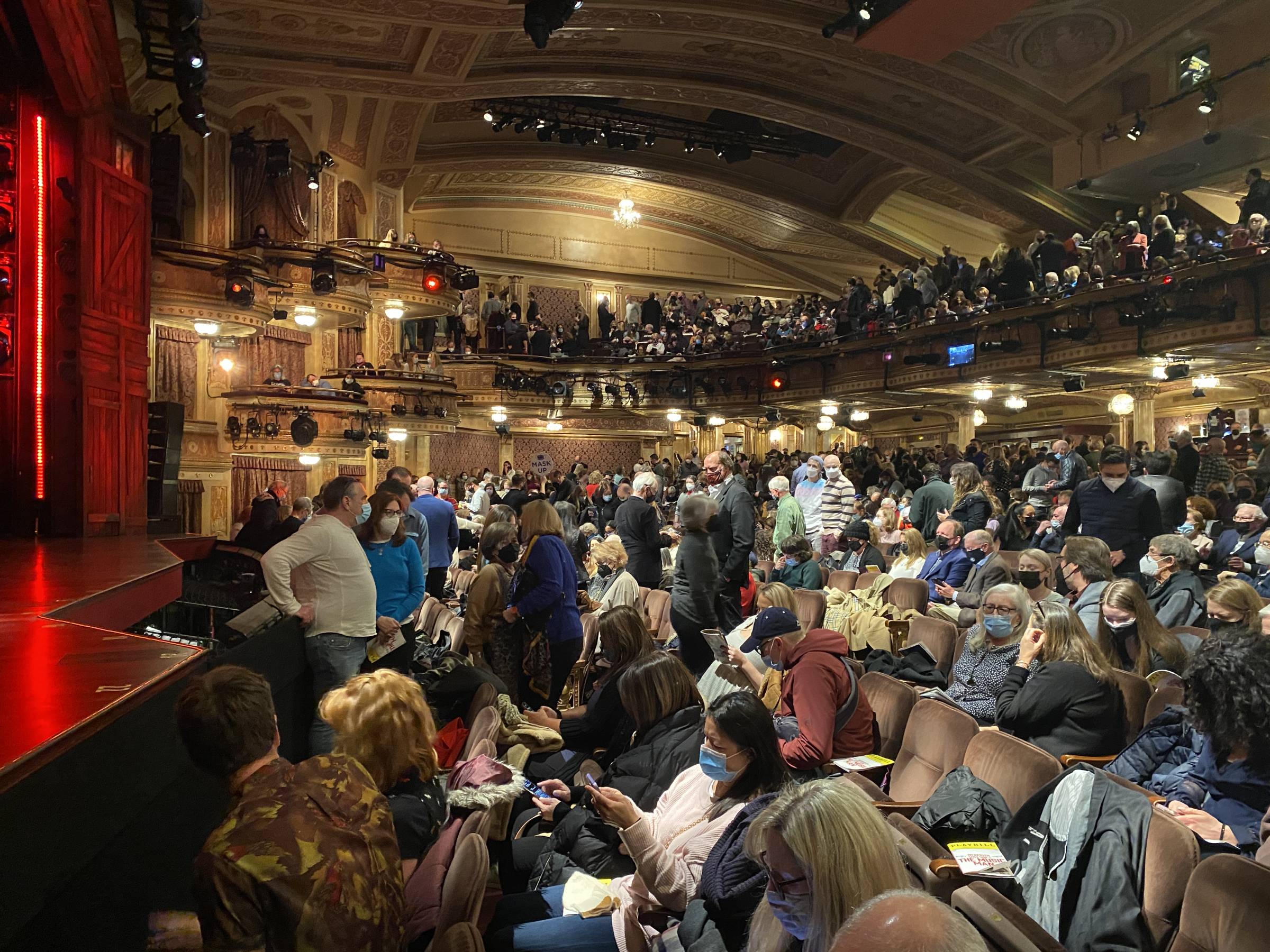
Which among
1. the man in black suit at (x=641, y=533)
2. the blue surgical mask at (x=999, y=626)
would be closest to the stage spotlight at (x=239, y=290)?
the man in black suit at (x=641, y=533)

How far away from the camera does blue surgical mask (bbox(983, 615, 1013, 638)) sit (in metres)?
4.14

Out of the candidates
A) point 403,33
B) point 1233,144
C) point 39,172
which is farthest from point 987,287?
point 39,172

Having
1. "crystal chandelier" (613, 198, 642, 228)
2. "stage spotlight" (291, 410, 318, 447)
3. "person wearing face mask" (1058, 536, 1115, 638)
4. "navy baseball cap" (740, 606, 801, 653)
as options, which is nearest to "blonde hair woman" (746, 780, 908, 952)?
"navy baseball cap" (740, 606, 801, 653)

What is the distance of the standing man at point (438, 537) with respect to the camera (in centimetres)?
694

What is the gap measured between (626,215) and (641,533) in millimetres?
14801

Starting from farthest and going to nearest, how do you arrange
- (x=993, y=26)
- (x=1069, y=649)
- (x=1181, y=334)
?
(x=993, y=26), (x=1181, y=334), (x=1069, y=649)

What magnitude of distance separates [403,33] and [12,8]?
267 inches

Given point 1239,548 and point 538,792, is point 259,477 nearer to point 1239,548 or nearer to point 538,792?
point 538,792

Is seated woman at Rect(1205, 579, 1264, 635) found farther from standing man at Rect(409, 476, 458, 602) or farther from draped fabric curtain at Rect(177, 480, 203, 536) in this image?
draped fabric curtain at Rect(177, 480, 203, 536)

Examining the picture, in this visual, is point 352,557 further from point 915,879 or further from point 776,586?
point 915,879

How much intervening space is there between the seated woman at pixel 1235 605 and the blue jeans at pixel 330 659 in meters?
3.74

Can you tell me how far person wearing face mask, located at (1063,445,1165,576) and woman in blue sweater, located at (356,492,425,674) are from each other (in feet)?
14.3

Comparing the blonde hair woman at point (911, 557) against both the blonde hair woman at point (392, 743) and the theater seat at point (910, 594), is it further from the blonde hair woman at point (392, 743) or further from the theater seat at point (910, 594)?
the blonde hair woman at point (392, 743)

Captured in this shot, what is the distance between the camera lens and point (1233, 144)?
14305 millimetres
